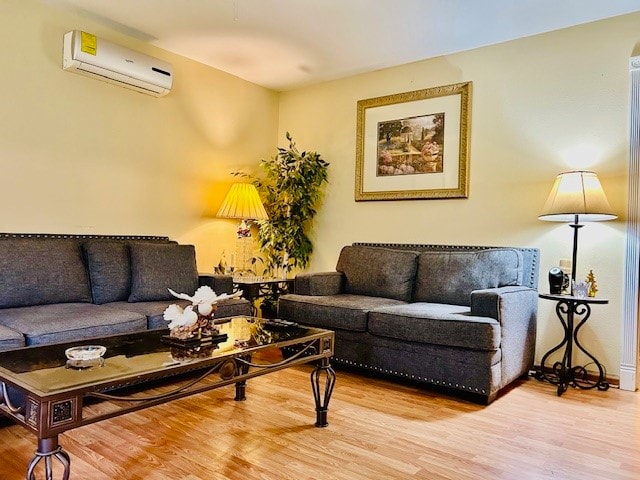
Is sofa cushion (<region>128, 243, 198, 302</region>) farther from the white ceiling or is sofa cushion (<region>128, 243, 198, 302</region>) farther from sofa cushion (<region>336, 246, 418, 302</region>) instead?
the white ceiling

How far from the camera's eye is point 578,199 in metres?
2.98

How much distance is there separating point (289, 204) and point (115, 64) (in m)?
1.93

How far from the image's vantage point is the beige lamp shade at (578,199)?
2.96 m

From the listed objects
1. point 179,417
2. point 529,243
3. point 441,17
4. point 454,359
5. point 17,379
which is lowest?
point 179,417

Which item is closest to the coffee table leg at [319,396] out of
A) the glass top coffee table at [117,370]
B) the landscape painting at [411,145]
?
the glass top coffee table at [117,370]

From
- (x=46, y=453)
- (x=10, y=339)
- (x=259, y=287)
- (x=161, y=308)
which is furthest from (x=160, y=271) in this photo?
(x=46, y=453)

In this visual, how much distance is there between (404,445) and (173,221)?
2.71 meters

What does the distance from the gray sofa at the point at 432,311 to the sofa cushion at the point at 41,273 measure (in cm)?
144

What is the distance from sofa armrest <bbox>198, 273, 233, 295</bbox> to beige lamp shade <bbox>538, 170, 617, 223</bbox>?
2.28m

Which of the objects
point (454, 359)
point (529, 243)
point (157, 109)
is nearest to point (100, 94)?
point (157, 109)

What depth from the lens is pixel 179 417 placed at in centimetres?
244

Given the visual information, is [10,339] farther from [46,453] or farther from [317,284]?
[317,284]

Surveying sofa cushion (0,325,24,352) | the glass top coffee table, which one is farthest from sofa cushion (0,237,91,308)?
the glass top coffee table

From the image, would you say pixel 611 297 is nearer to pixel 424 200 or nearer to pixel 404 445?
pixel 424 200
